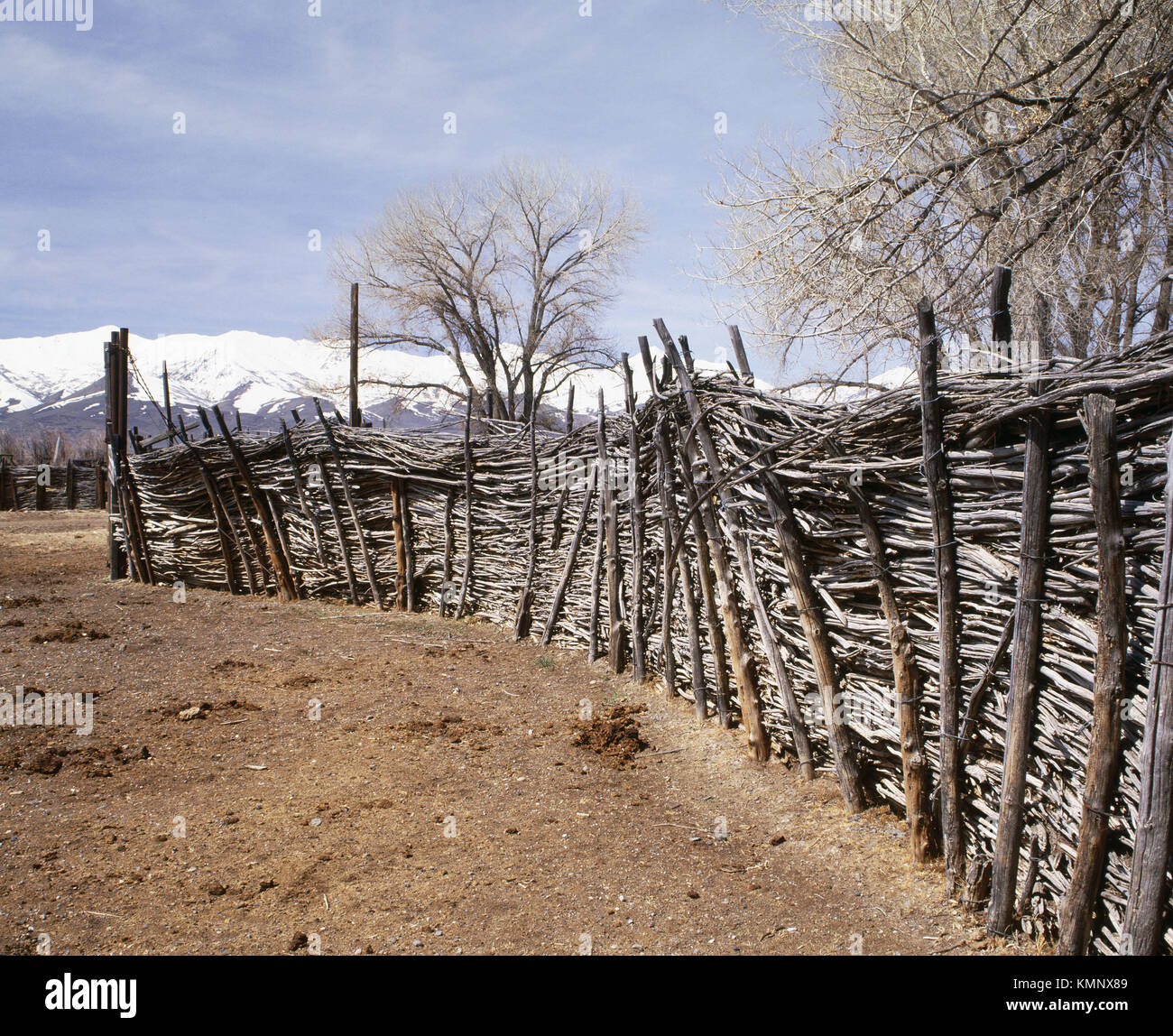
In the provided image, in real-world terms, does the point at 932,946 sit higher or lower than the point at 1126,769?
lower

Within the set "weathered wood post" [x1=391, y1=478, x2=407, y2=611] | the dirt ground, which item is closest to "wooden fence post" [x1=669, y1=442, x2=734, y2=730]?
the dirt ground

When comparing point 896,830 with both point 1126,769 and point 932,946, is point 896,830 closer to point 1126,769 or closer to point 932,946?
point 932,946

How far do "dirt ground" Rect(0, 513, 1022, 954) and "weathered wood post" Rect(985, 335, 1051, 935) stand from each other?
0.83 feet

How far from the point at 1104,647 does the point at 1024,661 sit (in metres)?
0.29

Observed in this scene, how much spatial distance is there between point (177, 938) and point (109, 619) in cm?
546

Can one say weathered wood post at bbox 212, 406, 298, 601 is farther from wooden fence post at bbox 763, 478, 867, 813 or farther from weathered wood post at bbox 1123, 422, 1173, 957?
weathered wood post at bbox 1123, 422, 1173, 957

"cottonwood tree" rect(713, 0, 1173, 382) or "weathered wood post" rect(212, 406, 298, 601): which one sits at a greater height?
"cottonwood tree" rect(713, 0, 1173, 382)

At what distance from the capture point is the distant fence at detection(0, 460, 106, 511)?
23.9 metres

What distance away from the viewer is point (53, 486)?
25.6m

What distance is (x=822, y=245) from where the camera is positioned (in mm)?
7707

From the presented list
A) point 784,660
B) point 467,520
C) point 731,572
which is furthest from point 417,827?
point 467,520

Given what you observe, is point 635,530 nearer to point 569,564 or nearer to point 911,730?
point 569,564

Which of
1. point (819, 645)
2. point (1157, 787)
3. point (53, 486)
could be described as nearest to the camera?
point (1157, 787)
